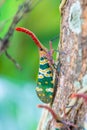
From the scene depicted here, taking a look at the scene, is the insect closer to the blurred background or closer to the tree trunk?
the tree trunk

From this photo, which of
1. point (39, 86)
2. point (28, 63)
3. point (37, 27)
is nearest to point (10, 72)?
point (28, 63)

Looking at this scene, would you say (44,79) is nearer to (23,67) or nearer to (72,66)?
(72,66)

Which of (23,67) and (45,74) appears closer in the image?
(45,74)

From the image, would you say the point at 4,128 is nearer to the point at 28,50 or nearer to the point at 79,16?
the point at 28,50

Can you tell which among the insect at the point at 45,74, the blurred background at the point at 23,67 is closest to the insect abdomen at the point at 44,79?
the insect at the point at 45,74

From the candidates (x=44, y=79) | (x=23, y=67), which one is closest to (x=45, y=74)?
(x=44, y=79)
